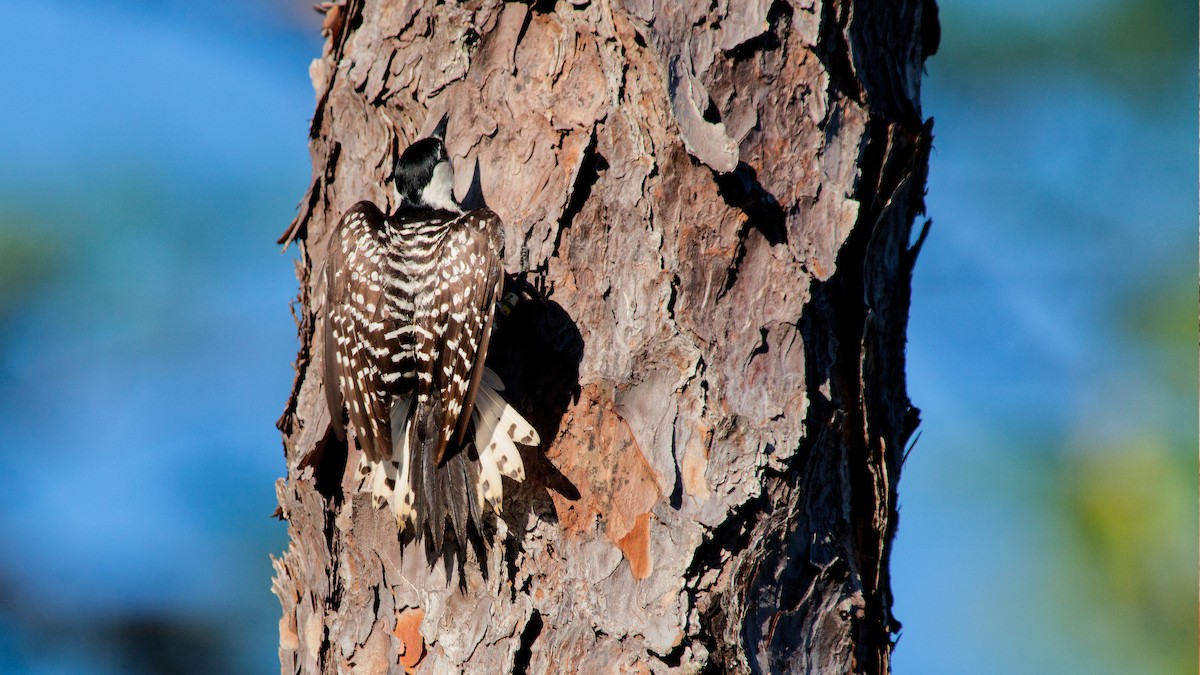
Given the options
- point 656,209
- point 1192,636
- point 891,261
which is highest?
point 891,261

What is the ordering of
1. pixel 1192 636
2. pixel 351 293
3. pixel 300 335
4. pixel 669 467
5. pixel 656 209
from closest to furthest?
pixel 669 467
pixel 656 209
pixel 351 293
pixel 300 335
pixel 1192 636

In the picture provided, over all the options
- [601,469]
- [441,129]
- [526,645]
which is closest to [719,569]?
[601,469]

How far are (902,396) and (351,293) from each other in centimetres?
153

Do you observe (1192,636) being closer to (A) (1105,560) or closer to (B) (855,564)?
(A) (1105,560)

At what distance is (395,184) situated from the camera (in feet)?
10.4

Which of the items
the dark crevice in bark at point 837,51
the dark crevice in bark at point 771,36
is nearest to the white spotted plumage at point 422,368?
the dark crevice in bark at point 771,36

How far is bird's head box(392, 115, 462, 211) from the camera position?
118 inches

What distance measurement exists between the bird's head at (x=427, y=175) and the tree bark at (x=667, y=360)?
56 millimetres

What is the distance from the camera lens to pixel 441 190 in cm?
314

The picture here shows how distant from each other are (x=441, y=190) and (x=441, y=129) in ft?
0.62

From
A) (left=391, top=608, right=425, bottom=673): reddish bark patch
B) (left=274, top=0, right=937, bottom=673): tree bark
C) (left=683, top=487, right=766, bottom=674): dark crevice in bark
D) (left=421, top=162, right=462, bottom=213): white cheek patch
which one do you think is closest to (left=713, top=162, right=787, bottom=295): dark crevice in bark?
(left=274, top=0, right=937, bottom=673): tree bark

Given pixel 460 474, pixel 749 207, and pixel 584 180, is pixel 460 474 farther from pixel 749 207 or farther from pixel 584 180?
pixel 749 207

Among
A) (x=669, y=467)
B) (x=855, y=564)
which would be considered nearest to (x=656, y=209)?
(x=669, y=467)

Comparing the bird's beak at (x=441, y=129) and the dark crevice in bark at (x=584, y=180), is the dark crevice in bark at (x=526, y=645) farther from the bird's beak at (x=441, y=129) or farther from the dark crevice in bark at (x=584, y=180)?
the bird's beak at (x=441, y=129)
